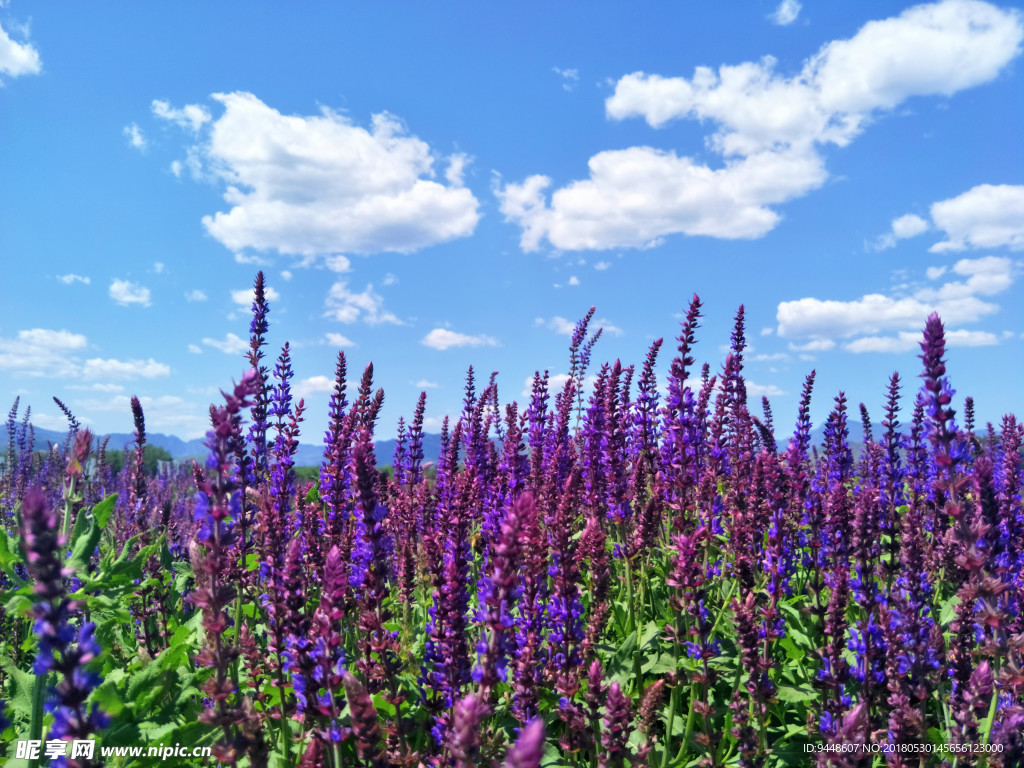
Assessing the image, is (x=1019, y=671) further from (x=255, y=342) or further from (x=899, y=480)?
(x=255, y=342)

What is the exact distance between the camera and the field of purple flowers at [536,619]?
2586 millimetres

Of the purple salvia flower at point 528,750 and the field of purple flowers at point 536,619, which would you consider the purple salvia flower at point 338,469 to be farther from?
the purple salvia flower at point 528,750

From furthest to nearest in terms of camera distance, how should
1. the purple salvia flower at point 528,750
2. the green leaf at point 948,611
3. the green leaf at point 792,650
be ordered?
the green leaf at point 948,611 → the green leaf at point 792,650 → the purple salvia flower at point 528,750

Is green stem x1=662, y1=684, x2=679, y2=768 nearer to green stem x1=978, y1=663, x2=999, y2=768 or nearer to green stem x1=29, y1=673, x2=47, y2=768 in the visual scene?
green stem x1=978, y1=663, x2=999, y2=768

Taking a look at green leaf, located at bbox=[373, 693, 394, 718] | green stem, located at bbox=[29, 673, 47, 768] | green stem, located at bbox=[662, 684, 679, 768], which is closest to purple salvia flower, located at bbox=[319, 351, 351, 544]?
green leaf, located at bbox=[373, 693, 394, 718]

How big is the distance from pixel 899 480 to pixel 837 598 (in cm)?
431

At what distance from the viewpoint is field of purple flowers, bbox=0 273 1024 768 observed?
8.48 ft

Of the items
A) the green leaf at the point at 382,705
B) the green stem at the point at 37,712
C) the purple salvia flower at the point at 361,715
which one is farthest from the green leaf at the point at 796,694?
the green stem at the point at 37,712

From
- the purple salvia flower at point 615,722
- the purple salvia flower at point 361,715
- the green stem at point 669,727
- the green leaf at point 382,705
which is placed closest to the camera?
the purple salvia flower at point 361,715

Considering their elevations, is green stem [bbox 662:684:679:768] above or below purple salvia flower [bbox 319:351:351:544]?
below

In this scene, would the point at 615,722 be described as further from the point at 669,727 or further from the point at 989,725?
the point at 989,725

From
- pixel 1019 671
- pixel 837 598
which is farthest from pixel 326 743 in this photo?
pixel 1019 671

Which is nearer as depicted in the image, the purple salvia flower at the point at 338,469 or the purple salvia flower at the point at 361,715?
the purple salvia flower at the point at 361,715

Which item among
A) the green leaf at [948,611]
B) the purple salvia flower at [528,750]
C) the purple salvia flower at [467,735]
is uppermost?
the purple salvia flower at [528,750]
